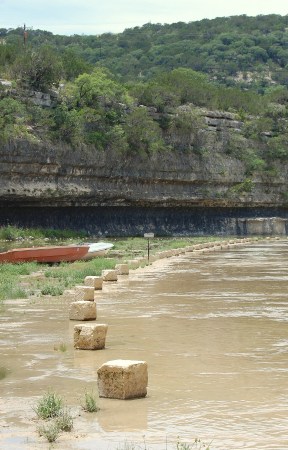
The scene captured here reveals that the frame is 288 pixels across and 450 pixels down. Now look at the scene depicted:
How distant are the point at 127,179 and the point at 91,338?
5778cm

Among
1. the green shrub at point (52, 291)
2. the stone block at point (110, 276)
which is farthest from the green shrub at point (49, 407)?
the stone block at point (110, 276)

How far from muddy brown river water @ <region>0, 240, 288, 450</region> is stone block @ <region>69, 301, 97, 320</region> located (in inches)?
13.0

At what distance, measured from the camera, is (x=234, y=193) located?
8150 cm

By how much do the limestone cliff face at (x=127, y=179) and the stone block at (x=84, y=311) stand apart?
42739 millimetres

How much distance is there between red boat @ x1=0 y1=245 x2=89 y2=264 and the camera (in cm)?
3766

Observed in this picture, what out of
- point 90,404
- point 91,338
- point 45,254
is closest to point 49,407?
point 90,404

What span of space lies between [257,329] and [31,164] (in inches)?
1834

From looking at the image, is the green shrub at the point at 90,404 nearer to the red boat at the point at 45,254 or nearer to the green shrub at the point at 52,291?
the green shrub at the point at 52,291

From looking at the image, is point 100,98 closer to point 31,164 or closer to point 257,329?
point 31,164

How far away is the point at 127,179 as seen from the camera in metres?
72.1

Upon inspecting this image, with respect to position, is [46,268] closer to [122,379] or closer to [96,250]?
[96,250]

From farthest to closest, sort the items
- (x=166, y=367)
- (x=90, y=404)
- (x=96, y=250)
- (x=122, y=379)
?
(x=96, y=250), (x=166, y=367), (x=122, y=379), (x=90, y=404)

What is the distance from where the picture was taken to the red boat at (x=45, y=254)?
1483 inches

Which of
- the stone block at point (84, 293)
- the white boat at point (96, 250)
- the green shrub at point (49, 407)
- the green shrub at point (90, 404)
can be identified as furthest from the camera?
the white boat at point (96, 250)
